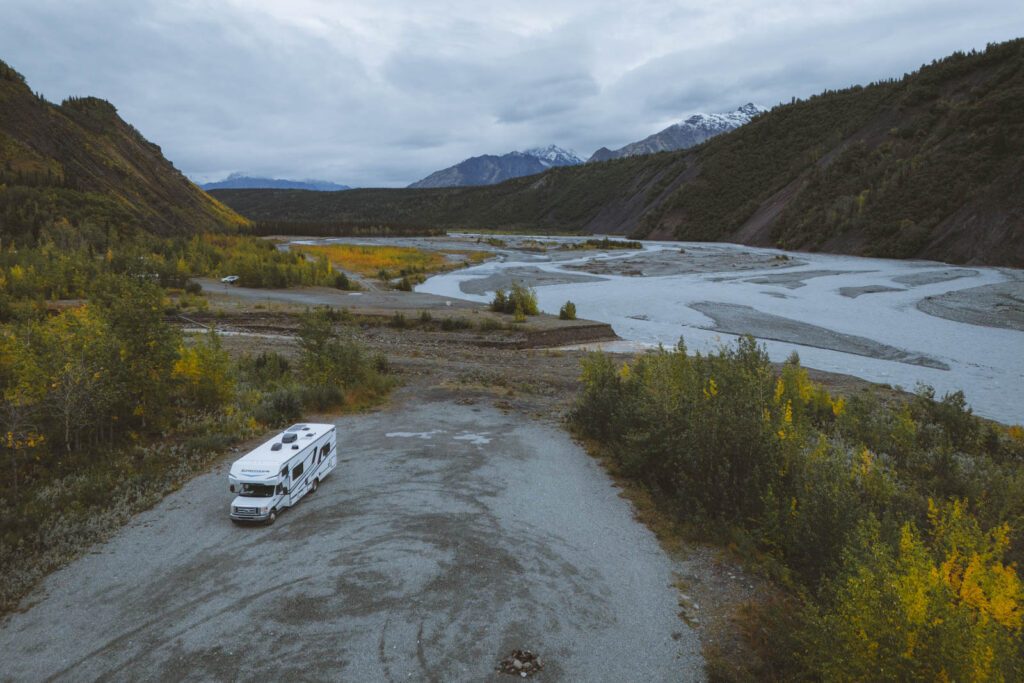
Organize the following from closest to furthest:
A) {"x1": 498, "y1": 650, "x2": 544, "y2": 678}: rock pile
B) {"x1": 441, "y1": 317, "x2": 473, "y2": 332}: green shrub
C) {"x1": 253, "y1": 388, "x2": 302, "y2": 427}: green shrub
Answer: {"x1": 498, "y1": 650, "x2": 544, "y2": 678}: rock pile, {"x1": 253, "y1": 388, "x2": 302, "y2": 427}: green shrub, {"x1": 441, "y1": 317, "x2": 473, "y2": 332}: green shrub

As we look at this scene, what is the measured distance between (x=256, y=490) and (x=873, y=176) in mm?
72205

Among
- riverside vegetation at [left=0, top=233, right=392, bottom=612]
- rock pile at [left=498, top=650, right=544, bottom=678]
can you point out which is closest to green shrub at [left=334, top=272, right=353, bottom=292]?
riverside vegetation at [left=0, top=233, right=392, bottom=612]

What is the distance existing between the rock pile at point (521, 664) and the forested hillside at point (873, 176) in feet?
169

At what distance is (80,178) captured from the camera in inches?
2263

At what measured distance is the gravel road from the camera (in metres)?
6.62

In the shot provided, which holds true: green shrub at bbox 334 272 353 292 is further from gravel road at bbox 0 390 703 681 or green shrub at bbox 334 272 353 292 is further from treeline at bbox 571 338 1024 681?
gravel road at bbox 0 390 703 681

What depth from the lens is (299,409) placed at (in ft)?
54.3

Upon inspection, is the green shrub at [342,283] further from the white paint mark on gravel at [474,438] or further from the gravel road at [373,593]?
the gravel road at [373,593]

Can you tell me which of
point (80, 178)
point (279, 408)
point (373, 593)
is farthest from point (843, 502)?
point (80, 178)

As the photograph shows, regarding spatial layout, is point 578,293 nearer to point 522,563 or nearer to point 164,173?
point 522,563

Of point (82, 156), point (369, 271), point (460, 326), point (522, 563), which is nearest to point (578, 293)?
point (460, 326)

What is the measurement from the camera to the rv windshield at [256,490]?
32.1 feet

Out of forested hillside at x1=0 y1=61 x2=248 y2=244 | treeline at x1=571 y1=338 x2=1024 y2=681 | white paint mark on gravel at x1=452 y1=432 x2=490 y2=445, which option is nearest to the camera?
treeline at x1=571 y1=338 x2=1024 y2=681

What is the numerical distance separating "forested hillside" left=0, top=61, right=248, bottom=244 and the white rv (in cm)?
4456
